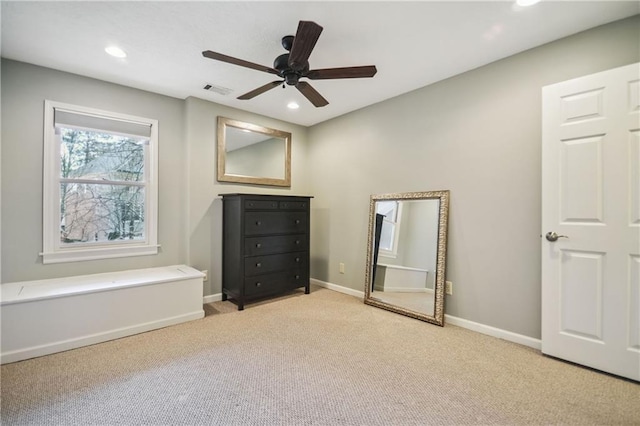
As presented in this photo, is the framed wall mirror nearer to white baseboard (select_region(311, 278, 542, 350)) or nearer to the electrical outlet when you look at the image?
the electrical outlet

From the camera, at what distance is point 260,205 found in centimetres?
326

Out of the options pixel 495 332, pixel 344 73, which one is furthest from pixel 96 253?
pixel 495 332

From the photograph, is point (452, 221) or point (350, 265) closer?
point (452, 221)

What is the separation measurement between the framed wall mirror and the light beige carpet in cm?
196

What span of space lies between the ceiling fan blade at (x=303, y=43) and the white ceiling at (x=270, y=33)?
0.28 m

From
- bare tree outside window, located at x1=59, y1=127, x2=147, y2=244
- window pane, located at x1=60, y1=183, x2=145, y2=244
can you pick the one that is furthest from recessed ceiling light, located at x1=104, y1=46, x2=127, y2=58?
window pane, located at x1=60, y1=183, x2=145, y2=244

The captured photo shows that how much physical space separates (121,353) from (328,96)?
3.14 meters

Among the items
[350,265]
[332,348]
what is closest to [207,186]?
[350,265]

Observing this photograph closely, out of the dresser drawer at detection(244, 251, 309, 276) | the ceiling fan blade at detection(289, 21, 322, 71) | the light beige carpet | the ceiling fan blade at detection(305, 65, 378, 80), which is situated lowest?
the light beige carpet

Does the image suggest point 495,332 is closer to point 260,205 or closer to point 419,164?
point 419,164

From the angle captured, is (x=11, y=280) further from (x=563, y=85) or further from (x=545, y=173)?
(x=563, y=85)

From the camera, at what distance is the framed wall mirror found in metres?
3.57

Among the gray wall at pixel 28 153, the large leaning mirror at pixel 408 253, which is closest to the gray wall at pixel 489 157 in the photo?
the large leaning mirror at pixel 408 253

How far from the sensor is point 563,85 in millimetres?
2076
